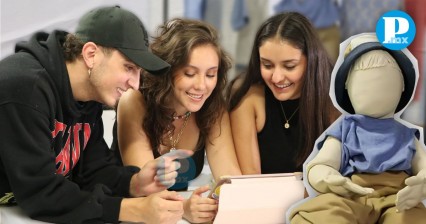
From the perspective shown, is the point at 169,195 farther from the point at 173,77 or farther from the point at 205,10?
the point at 205,10

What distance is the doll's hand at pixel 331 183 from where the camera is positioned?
80cm

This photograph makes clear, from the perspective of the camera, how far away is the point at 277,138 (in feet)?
3.48

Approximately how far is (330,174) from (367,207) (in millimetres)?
71

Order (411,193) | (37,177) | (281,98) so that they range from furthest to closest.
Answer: (281,98), (37,177), (411,193)

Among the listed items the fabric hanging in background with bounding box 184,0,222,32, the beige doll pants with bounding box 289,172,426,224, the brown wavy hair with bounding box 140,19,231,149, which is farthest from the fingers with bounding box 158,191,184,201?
the fabric hanging in background with bounding box 184,0,222,32

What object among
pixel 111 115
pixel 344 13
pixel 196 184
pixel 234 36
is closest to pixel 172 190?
pixel 196 184

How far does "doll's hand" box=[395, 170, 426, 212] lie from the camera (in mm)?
799

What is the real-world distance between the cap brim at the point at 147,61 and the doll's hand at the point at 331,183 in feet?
0.94

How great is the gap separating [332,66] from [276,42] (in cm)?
10

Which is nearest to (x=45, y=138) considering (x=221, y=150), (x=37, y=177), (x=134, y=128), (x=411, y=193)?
(x=37, y=177)

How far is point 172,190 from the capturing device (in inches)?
40.2

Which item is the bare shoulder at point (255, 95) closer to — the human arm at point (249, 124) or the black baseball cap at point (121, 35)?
the human arm at point (249, 124)

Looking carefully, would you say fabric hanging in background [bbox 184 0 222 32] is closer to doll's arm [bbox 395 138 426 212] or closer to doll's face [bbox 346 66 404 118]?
doll's face [bbox 346 66 404 118]

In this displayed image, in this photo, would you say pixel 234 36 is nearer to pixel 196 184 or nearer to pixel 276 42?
pixel 276 42
